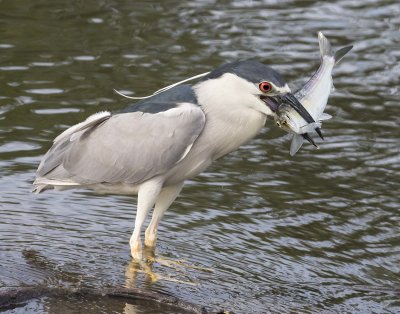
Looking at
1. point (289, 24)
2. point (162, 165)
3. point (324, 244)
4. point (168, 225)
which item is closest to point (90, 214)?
point (168, 225)

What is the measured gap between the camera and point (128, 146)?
7.16 m

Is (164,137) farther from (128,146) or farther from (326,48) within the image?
(326,48)

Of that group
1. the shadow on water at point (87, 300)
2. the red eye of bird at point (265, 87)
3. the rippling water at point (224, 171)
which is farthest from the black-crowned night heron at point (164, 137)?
the shadow on water at point (87, 300)

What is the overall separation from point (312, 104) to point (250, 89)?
0.43 metres

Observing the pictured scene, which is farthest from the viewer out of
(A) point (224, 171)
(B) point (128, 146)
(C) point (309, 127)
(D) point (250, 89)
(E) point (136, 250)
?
(A) point (224, 171)

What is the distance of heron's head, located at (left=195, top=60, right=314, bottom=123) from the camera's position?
673 centimetres

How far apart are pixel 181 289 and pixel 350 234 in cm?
174

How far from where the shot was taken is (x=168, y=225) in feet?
25.4

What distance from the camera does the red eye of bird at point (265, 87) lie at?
22.1ft

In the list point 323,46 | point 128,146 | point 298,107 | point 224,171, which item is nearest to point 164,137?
point 128,146

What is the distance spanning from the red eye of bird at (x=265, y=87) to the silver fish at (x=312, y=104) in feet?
0.42

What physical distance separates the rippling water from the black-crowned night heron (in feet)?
1.28

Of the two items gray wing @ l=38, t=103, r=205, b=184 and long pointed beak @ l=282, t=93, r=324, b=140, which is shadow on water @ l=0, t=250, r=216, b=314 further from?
long pointed beak @ l=282, t=93, r=324, b=140

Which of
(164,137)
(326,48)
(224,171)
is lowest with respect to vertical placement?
(224,171)
